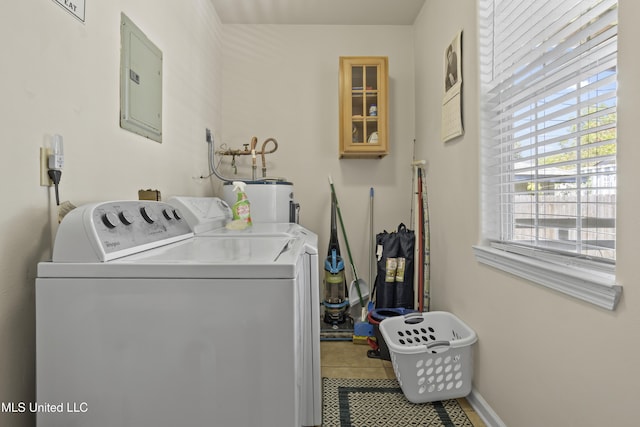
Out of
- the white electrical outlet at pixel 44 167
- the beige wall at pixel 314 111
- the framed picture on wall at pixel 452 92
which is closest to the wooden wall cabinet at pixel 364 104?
the beige wall at pixel 314 111

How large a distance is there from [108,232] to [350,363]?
1.75 meters

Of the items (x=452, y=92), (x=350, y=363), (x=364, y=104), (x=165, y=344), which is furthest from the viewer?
(x=364, y=104)

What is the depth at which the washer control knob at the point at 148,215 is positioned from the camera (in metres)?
1.16

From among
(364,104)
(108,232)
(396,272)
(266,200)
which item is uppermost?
(364,104)

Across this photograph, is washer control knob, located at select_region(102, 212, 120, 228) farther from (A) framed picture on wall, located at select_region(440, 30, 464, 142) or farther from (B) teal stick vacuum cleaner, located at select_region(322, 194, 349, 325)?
(B) teal stick vacuum cleaner, located at select_region(322, 194, 349, 325)

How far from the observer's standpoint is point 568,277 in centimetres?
110

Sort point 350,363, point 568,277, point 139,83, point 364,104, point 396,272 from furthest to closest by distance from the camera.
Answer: point 364,104
point 396,272
point 350,363
point 139,83
point 568,277

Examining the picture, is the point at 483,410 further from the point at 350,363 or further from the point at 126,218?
the point at 126,218

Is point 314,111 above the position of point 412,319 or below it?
above

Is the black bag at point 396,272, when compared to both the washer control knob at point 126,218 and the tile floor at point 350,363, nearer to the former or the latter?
the tile floor at point 350,363

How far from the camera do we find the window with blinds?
105 centimetres

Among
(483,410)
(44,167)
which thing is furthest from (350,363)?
(44,167)

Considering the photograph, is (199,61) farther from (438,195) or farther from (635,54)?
(635,54)

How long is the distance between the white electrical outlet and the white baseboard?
190 cm
